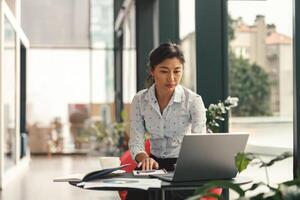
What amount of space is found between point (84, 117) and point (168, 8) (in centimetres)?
734

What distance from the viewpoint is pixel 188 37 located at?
5473 millimetres

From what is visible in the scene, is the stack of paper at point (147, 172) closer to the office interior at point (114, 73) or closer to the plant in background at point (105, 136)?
the office interior at point (114, 73)

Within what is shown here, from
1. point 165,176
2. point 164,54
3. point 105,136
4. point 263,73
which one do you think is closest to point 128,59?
point 105,136

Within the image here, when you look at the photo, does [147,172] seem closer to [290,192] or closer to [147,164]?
[147,164]

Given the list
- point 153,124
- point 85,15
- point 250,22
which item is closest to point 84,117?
point 85,15

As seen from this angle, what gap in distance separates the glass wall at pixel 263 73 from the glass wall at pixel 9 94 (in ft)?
13.1

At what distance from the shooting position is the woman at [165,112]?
2689mm

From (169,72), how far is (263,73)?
140 centimetres

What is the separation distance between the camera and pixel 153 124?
2816mm

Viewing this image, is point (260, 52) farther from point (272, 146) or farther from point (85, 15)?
point (85, 15)

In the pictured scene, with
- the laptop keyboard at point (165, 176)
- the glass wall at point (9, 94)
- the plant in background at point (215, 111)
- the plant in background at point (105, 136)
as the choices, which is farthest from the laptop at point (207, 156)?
the plant in background at point (105, 136)

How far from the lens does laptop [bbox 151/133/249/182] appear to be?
2.04 meters

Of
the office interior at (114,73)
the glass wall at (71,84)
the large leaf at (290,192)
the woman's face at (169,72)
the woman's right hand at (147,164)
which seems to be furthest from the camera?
the glass wall at (71,84)

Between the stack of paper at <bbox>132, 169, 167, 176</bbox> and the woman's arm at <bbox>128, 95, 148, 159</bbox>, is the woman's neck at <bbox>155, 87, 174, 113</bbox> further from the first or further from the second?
the stack of paper at <bbox>132, 169, 167, 176</bbox>
